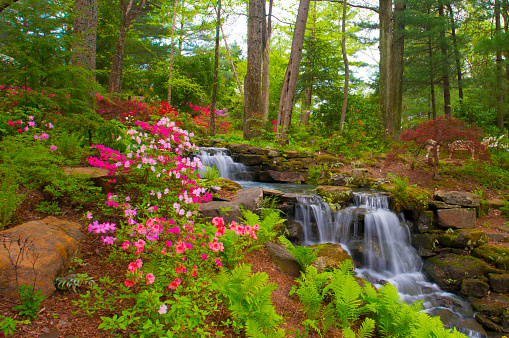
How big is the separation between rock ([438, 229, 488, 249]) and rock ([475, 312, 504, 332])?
135 cm

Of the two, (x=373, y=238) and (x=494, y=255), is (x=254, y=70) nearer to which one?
(x=373, y=238)

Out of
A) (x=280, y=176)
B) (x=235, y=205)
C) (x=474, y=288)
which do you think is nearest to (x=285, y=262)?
(x=235, y=205)

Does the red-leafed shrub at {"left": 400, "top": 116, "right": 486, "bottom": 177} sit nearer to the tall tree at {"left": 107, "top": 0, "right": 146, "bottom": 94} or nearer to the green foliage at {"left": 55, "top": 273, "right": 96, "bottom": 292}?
the green foliage at {"left": 55, "top": 273, "right": 96, "bottom": 292}

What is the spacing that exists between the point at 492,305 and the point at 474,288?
350mm

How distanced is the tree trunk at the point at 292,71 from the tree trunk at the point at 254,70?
0.83 m

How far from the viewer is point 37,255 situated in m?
2.03

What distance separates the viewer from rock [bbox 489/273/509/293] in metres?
4.19

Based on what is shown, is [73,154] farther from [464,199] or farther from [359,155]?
[359,155]

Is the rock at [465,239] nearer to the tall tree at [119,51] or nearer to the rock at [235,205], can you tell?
the rock at [235,205]

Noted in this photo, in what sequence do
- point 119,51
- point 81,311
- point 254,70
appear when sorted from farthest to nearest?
1. point 119,51
2. point 254,70
3. point 81,311

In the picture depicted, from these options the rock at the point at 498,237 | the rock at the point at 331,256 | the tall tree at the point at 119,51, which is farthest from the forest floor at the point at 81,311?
the tall tree at the point at 119,51

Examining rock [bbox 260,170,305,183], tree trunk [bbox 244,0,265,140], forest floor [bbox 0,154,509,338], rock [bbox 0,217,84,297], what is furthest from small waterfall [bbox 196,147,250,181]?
rock [bbox 0,217,84,297]

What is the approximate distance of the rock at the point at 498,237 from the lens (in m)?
4.96

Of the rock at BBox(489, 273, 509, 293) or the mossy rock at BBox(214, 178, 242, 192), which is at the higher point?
the mossy rock at BBox(214, 178, 242, 192)
